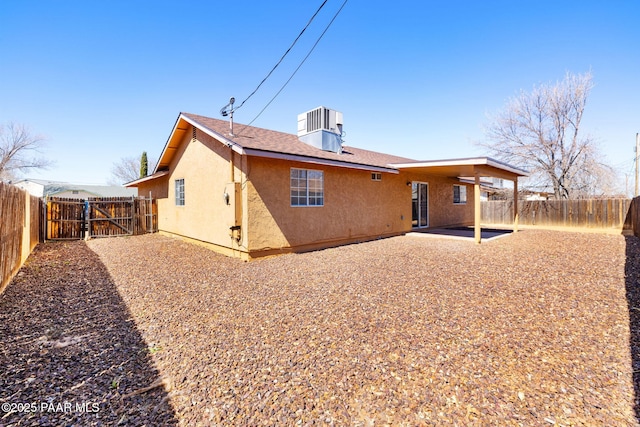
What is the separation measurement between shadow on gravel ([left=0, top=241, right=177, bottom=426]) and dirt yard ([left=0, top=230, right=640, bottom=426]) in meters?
0.02

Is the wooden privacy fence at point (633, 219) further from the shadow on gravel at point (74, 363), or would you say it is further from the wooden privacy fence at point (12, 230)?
the wooden privacy fence at point (12, 230)

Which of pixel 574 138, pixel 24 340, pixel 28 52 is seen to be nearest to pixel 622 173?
pixel 574 138

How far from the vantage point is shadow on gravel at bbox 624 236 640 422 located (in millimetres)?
2606

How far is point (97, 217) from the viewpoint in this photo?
13.0 metres

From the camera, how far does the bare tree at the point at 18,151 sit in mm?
29719

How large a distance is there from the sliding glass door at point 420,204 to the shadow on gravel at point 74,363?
11994 mm

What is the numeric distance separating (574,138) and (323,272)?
20782 mm

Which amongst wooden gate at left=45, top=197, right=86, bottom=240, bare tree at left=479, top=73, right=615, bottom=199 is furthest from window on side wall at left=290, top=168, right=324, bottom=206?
bare tree at left=479, top=73, right=615, bottom=199

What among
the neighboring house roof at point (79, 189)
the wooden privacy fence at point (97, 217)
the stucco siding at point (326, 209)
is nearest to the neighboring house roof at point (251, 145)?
the stucco siding at point (326, 209)

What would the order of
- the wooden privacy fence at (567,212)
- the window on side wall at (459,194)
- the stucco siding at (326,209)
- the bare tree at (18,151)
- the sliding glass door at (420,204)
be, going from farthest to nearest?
the bare tree at (18,151)
the window on side wall at (459,194)
the wooden privacy fence at (567,212)
the sliding glass door at (420,204)
the stucco siding at (326,209)

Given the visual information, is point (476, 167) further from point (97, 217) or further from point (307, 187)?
→ point (97, 217)

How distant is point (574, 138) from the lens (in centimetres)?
1809

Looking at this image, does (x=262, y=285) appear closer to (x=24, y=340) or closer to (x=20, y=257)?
(x=24, y=340)

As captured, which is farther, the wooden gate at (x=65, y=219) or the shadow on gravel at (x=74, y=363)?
the wooden gate at (x=65, y=219)
